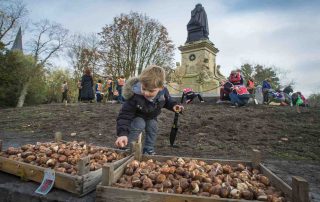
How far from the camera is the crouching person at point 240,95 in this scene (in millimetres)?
10875

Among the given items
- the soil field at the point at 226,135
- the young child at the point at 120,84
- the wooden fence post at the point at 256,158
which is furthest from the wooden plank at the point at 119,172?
the young child at the point at 120,84

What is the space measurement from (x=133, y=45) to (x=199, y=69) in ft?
30.7

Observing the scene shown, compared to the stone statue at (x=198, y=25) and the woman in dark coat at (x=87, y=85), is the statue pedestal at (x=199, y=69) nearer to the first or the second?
the stone statue at (x=198, y=25)

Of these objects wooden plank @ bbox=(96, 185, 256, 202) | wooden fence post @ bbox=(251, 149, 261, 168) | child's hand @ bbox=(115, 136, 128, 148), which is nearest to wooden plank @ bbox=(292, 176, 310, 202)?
wooden plank @ bbox=(96, 185, 256, 202)

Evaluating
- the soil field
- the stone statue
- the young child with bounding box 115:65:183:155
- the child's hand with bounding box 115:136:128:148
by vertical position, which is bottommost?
the soil field

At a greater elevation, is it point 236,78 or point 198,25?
point 198,25

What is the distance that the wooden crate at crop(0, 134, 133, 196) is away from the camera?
213 centimetres

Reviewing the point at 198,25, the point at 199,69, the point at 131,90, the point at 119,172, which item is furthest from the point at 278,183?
the point at 198,25

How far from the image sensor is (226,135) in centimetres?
669

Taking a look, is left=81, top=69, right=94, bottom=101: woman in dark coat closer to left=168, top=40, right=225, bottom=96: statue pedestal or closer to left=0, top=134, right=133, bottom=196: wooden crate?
left=168, top=40, right=225, bottom=96: statue pedestal

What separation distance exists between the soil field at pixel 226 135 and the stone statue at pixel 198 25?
13817 mm

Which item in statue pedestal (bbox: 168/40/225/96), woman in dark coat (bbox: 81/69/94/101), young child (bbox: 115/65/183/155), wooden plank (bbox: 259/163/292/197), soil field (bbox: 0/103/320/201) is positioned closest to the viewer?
wooden plank (bbox: 259/163/292/197)

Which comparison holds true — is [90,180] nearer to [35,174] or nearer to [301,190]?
[35,174]

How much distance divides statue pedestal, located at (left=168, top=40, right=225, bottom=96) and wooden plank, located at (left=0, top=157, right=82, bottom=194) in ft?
57.0
